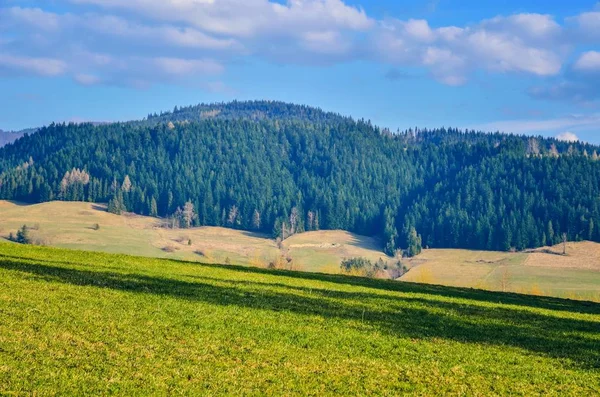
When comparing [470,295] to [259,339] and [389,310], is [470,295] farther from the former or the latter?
[259,339]

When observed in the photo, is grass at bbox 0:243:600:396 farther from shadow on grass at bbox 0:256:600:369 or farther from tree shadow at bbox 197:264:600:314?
tree shadow at bbox 197:264:600:314

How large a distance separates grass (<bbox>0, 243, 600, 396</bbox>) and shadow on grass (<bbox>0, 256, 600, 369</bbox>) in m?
0.12

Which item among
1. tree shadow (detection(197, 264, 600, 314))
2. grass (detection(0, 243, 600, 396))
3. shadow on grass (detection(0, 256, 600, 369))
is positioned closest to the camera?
grass (detection(0, 243, 600, 396))

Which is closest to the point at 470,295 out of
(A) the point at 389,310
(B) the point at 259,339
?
(A) the point at 389,310

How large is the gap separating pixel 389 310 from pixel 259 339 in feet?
39.6

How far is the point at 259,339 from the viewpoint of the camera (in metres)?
25.0

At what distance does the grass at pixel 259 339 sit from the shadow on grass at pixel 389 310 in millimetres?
120

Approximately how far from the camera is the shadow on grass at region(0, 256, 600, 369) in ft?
95.7

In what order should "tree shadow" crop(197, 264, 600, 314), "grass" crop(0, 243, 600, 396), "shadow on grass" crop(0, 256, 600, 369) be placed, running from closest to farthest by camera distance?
"grass" crop(0, 243, 600, 396) → "shadow on grass" crop(0, 256, 600, 369) → "tree shadow" crop(197, 264, 600, 314)

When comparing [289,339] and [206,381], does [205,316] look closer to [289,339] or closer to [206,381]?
[289,339]

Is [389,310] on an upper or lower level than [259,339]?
upper

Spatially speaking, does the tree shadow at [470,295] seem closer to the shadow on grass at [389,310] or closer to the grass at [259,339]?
the grass at [259,339]

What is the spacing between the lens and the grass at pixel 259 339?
1912 centimetres

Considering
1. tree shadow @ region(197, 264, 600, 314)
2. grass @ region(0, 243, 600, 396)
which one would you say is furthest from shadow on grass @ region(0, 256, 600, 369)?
tree shadow @ region(197, 264, 600, 314)
